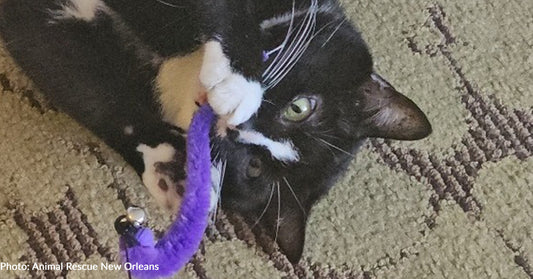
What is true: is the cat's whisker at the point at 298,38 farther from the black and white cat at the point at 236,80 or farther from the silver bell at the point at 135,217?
the silver bell at the point at 135,217

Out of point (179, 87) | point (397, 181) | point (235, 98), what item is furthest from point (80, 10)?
point (397, 181)

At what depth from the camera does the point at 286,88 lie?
947 mm

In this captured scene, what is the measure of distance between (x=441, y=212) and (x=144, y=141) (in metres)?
0.46

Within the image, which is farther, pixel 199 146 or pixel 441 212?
pixel 441 212

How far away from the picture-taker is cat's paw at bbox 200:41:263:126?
0.87m

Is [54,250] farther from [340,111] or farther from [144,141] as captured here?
[340,111]

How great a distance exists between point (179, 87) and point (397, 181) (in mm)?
413

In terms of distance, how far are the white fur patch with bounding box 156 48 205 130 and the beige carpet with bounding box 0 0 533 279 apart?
0.22 metres

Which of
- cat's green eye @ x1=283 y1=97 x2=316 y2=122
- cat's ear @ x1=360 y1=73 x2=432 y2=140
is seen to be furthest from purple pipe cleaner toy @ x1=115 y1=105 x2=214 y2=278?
cat's ear @ x1=360 y1=73 x2=432 y2=140

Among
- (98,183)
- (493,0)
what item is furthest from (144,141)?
(493,0)

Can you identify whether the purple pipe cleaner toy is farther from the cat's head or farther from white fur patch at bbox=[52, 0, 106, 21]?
white fur patch at bbox=[52, 0, 106, 21]

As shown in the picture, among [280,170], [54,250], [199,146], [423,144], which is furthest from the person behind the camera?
[423,144]

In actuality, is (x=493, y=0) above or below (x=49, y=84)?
above

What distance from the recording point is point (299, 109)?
969 mm
